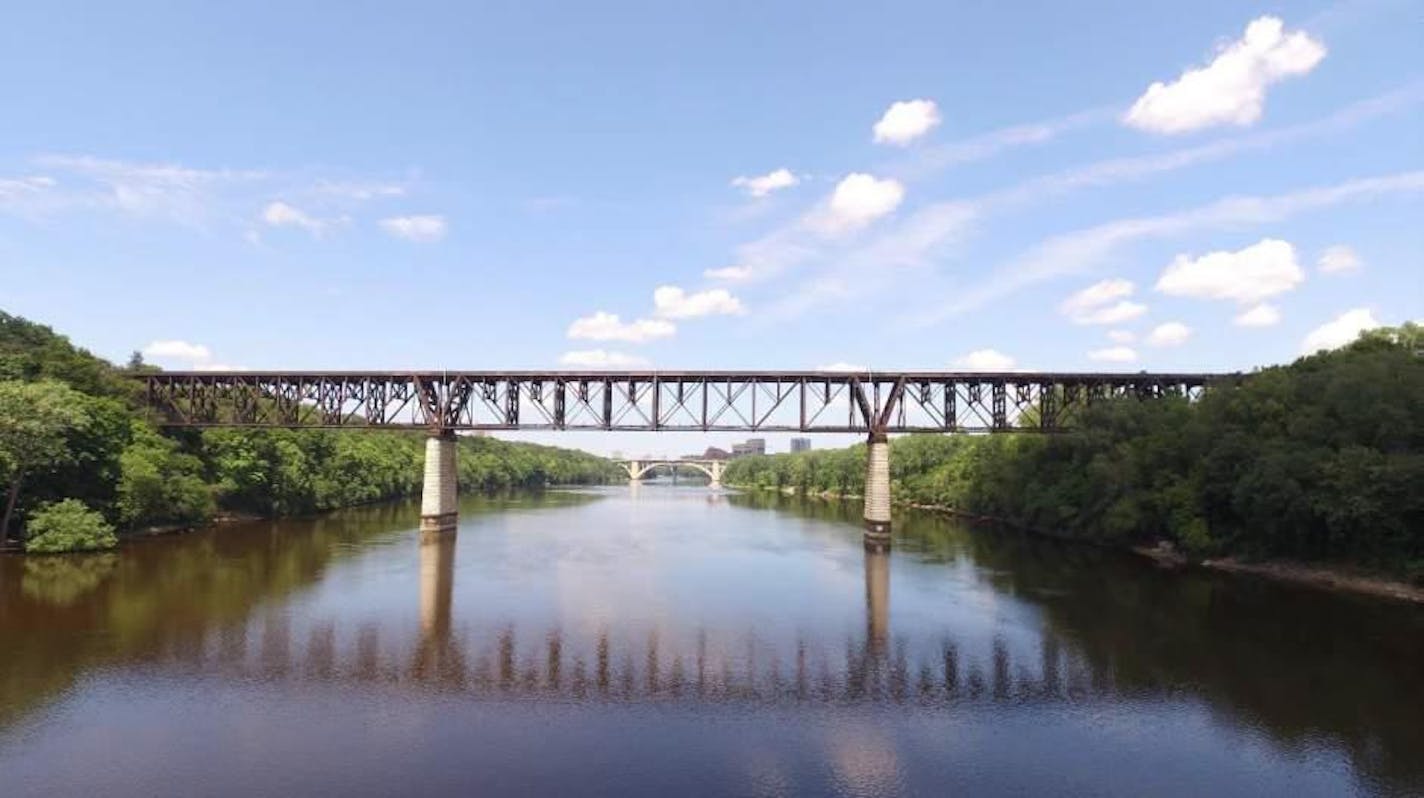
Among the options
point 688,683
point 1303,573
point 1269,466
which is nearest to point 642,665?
point 688,683

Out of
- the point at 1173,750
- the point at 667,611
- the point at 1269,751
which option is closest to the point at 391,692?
the point at 667,611

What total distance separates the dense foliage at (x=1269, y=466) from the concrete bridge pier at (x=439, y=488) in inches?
2289

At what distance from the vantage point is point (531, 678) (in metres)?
30.5

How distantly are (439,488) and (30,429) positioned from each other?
111 feet

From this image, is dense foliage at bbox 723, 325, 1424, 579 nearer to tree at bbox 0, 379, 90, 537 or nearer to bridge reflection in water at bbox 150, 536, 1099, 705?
Result: bridge reflection in water at bbox 150, 536, 1099, 705

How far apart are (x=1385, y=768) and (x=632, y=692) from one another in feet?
71.3

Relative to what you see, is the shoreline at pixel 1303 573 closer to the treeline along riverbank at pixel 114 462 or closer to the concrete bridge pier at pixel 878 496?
the concrete bridge pier at pixel 878 496

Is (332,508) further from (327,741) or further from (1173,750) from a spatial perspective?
(1173,750)

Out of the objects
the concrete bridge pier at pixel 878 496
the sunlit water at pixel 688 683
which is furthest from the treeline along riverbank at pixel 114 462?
the concrete bridge pier at pixel 878 496

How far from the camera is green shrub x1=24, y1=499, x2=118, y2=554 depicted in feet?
181

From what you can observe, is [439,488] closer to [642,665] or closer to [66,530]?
[66,530]

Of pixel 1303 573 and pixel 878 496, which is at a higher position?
pixel 878 496

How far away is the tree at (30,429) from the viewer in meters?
52.6

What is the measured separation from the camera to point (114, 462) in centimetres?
6316
